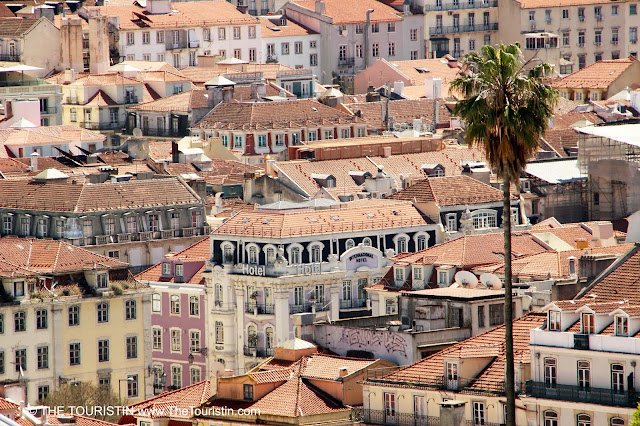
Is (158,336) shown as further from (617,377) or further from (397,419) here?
(617,377)

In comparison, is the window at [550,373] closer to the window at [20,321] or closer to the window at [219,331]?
the window at [20,321]

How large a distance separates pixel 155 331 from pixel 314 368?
109ft

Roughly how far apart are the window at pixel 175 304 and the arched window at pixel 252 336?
15.3ft

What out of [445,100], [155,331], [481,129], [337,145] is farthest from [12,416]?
[445,100]

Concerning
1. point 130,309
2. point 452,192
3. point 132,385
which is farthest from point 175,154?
point 132,385

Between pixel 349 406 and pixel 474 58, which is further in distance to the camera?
pixel 349 406

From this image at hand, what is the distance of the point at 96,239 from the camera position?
136500 millimetres

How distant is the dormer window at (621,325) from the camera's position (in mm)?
79312

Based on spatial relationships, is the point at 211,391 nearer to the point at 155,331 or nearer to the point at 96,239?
the point at 155,331

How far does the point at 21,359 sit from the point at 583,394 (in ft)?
127

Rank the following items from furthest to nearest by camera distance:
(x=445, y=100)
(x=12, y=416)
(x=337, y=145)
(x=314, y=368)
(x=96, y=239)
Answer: (x=445, y=100)
(x=337, y=145)
(x=96, y=239)
(x=314, y=368)
(x=12, y=416)

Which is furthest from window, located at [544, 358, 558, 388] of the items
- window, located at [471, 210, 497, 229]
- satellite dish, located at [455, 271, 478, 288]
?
window, located at [471, 210, 497, 229]

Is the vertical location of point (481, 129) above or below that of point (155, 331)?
above

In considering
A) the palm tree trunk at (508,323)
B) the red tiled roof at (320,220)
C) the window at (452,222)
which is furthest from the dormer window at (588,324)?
the window at (452,222)
